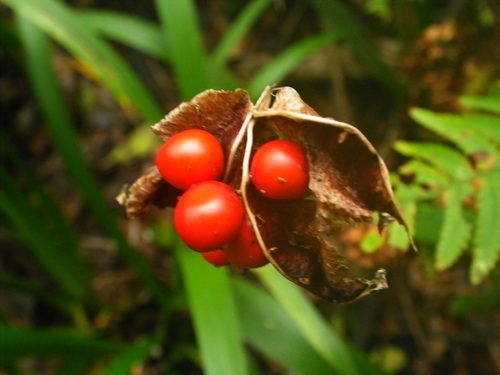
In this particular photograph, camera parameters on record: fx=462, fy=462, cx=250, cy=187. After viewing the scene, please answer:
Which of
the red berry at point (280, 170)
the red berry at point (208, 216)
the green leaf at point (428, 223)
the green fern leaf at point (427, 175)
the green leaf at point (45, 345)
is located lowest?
the green leaf at point (45, 345)

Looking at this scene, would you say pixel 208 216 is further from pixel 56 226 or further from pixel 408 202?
pixel 56 226

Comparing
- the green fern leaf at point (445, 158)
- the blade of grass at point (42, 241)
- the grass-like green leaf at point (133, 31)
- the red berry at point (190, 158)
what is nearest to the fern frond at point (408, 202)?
the green fern leaf at point (445, 158)

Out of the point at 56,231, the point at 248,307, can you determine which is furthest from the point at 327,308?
the point at 56,231

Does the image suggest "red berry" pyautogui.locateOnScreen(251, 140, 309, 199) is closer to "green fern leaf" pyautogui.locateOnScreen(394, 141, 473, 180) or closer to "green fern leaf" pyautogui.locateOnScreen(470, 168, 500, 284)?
"green fern leaf" pyautogui.locateOnScreen(470, 168, 500, 284)

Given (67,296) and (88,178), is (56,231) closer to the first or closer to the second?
(67,296)

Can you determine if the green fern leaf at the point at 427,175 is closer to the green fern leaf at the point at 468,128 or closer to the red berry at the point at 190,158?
the green fern leaf at the point at 468,128

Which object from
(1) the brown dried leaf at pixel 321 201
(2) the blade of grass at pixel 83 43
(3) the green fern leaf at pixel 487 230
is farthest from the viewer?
(2) the blade of grass at pixel 83 43
